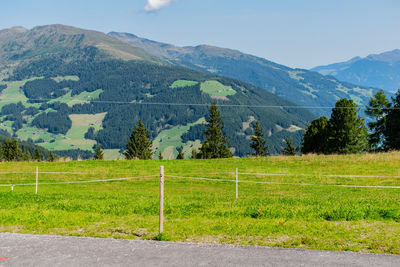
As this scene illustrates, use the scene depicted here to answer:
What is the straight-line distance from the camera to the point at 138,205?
16656 millimetres

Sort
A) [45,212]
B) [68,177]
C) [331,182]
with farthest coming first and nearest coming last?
[68,177] < [331,182] < [45,212]

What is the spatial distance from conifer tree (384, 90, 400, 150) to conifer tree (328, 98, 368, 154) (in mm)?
4095

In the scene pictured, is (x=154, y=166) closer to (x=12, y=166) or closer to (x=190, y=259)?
(x=12, y=166)

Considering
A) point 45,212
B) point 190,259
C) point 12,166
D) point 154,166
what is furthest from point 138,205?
point 12,166

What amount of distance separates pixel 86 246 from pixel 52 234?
7.52 feet

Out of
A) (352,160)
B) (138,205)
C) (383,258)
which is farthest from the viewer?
(352,160)

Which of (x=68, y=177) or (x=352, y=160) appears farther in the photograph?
(x=352, y=160)

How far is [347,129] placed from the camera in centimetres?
7306

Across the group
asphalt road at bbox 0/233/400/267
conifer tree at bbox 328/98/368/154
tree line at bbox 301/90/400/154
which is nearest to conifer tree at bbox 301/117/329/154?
tree line at bbox 301/90/400/154

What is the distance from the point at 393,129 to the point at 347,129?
7.51m

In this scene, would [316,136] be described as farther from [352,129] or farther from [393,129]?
[393,129]

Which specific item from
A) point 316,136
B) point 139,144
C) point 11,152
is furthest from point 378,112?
point 11,152

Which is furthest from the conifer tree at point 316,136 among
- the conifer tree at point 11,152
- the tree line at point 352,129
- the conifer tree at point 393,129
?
the conifer tree at point 11,152

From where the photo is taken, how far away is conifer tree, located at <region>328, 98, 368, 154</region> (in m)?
72.5
